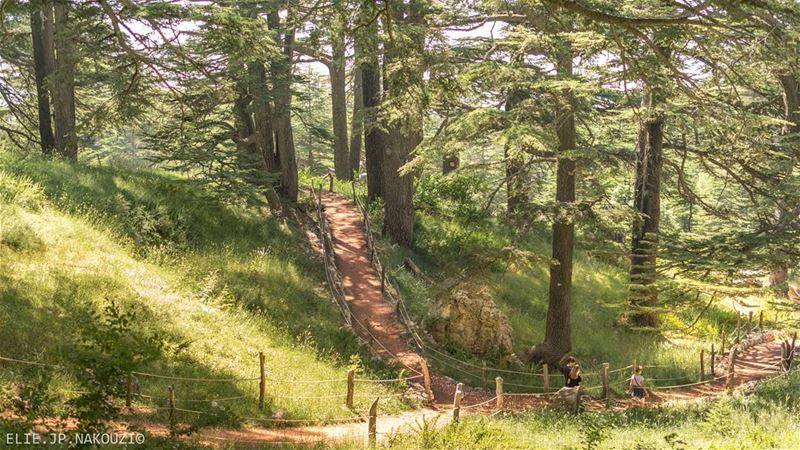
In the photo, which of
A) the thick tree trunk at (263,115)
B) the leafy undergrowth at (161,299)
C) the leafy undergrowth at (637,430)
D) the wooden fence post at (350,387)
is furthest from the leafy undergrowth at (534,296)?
the thick tree trunk at (263,115)

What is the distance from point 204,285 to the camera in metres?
15.1

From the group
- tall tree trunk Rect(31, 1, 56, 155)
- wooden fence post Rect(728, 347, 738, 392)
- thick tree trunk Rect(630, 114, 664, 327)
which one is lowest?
wooden fence post Rect(728, 347, 738, 392)

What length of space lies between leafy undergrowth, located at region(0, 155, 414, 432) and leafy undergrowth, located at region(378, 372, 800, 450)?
2809 mm

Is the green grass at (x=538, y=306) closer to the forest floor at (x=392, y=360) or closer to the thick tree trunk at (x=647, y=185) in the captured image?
the forest floor at (x=392, y=360)

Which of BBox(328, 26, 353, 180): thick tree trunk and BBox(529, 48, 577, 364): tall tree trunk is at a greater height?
BBox(328, 26, 353, 180): thick tree trunk

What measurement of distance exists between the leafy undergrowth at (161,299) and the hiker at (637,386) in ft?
19.7

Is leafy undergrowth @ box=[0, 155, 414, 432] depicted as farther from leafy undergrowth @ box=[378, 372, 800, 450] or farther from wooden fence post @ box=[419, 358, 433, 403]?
leafy undergrowth @ box=[378, 372, 800, 450]

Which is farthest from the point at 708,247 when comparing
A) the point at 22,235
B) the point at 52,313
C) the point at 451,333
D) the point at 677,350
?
the point at 22,235

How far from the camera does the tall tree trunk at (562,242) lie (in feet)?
49.4

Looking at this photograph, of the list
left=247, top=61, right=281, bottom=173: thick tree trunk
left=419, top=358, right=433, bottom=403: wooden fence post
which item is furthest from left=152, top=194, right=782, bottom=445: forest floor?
left=247, top=61, right=281, bottom=173: thick tree trunk

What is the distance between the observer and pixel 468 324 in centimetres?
1748

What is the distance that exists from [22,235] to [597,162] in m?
13.2

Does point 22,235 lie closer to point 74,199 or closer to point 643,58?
point 74,199

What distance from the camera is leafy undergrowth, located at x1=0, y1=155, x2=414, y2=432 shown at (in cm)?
1016
